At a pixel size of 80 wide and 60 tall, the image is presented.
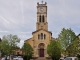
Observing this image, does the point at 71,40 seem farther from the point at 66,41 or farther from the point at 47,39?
the point at 47,39

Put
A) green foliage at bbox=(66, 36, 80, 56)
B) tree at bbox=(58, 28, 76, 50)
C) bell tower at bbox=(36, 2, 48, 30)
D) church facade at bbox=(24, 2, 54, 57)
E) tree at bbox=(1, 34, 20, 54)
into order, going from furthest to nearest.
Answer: bell tower at bbox=(36, 2, 48, 30) → church facade at bbox=(24, 2, 54, 57) → tree at bbox=(1, 34, 20, 54) → tree at bbox=(58, 28, 76, 50) → green foliage at bbox=(66, 36, 80, 56)

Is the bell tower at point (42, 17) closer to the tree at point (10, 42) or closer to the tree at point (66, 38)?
the tree at point (10, 42)

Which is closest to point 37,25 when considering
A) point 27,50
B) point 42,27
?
point 42,27

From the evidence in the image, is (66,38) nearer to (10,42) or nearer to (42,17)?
(10,42)

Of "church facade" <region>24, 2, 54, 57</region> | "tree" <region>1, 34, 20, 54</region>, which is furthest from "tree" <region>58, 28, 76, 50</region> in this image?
"church facade" <region>24, 2, 54, 57</region>

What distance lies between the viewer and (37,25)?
77188mm

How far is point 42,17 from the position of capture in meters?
78.0

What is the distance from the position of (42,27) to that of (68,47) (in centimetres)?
3039

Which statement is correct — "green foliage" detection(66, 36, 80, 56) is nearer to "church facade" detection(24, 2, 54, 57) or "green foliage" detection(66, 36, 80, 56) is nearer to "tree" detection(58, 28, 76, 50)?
"tree" detection(58, 28, 76, 50)

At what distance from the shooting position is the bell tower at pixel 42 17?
77.2 metres

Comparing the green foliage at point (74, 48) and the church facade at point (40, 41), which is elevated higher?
the church facade at point (40, 41)

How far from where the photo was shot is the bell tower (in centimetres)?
7725

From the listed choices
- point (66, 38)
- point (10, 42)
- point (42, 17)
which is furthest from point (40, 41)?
point (66, 38)

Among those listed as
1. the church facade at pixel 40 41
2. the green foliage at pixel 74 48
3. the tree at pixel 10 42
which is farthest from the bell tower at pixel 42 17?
the green foliage at pixel 74 48
